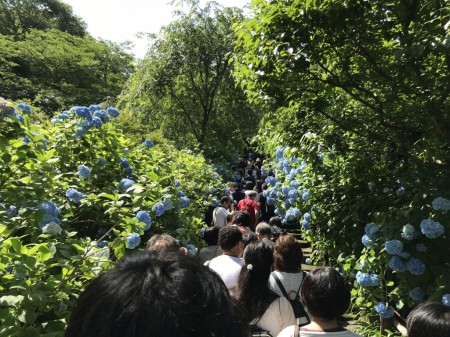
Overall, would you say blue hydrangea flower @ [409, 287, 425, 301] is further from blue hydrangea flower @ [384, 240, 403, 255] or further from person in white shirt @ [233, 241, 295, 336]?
person in white shirt @ [233, 241, 295, 336]

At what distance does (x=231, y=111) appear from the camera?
15.8 meters

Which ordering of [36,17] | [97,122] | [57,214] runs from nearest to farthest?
[57,214] < [97,122] < [36,17]

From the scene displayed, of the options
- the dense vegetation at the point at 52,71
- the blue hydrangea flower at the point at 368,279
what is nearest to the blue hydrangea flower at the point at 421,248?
the blue hydrangea flower at the point at 368,279

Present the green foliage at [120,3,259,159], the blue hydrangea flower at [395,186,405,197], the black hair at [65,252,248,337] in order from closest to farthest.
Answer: the black hair at [65,252,248,337] → the blue hydrangea flower at [395,186,405,197] → the green foliage at [120,3,259,159]

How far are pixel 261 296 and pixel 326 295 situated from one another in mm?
644

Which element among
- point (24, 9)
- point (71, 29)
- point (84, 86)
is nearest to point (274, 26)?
point (84, 86)

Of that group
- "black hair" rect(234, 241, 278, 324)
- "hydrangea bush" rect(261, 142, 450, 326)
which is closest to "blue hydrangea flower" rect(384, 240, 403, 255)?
"hydrangea bush" rect(261, 142, 450, 326)

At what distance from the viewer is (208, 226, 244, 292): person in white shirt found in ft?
10.7

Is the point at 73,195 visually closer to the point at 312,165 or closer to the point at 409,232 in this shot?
the point at 409,232

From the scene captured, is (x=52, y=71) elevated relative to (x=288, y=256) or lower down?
elevated

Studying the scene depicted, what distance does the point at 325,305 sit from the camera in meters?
2.10

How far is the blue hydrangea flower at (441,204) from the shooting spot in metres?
3.05

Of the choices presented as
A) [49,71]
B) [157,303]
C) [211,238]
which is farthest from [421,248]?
[49,71]

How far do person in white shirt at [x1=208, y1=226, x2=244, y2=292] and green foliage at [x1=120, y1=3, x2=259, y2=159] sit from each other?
10.8m
